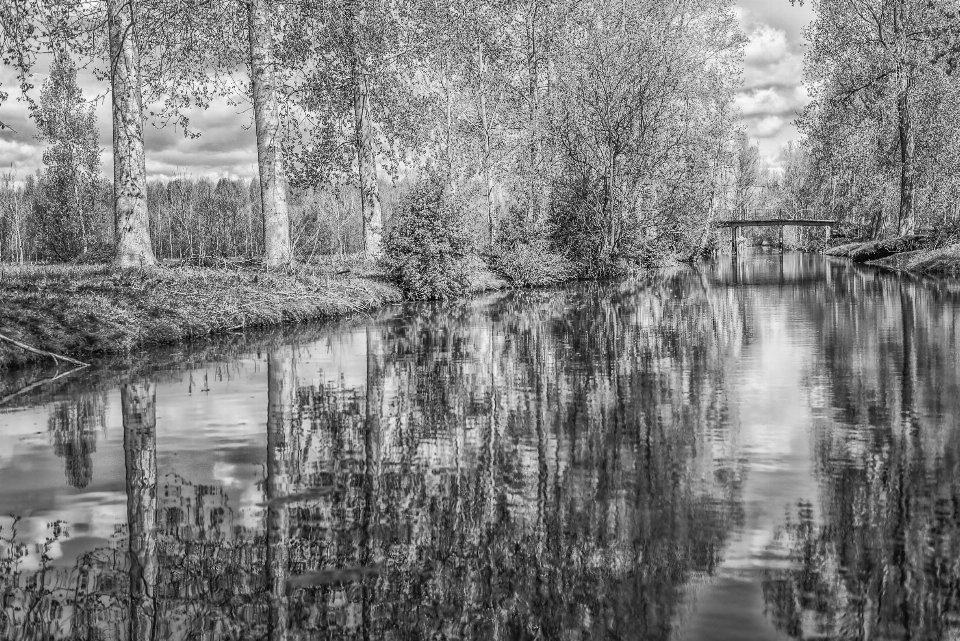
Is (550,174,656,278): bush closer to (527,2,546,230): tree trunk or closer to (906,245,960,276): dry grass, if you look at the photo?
(527,2,546,230): tree trunk

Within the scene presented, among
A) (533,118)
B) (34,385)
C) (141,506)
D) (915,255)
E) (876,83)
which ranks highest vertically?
(876,83)

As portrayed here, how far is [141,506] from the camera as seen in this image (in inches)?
191

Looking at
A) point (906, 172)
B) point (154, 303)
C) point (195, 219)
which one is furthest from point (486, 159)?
point (195, 219)

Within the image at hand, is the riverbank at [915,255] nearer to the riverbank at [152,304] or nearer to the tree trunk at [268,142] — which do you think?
the riverbank at [152,304]

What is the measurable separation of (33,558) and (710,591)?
130 inches

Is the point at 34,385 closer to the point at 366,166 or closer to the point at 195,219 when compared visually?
the point at 366,166

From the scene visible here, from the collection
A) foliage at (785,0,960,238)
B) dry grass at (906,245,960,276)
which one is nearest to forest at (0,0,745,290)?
foliage at (785,0,960,238)

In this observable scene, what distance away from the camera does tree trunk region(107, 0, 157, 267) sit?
18.6m

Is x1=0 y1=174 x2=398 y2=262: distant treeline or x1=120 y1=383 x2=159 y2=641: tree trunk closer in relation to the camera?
x1=120 y1=383 x2=159 y2=641: tree trunk

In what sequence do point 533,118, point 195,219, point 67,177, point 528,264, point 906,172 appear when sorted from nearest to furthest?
1. point 528,264
2. point 533,118
3. point 906,172
4. point 67,177
5. point 195,219

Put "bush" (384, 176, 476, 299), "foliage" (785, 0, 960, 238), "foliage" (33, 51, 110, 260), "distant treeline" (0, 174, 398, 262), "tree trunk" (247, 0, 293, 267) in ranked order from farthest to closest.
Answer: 1. "distant treeline" (0, 174, 398, 262)
2. "foliage" (33, 51, 110, 260)
3. "foliage" (785, 0, 960, 238)
4. "bush" (384, 176, 476, 299)
5. "tree trunk" (247, 0, 293, 267)

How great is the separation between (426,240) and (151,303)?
1109 centimetres

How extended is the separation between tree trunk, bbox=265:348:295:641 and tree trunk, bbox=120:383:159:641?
50cm

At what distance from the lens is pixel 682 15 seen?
4103 centimetres
